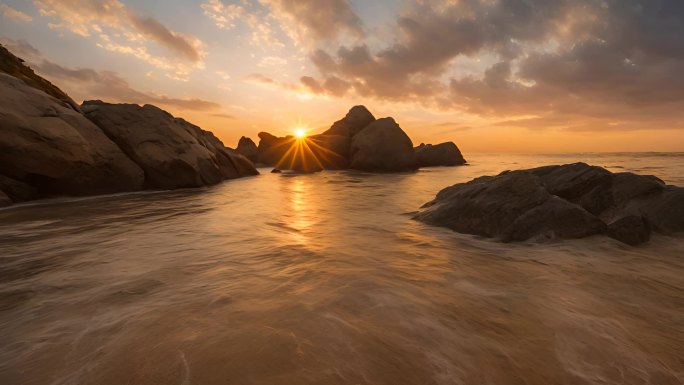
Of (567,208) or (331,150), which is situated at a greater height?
(331,150)

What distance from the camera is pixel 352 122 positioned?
32.2 m

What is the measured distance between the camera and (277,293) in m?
2.96

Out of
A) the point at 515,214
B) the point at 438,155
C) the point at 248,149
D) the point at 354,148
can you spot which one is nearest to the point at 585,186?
the point at 515,214

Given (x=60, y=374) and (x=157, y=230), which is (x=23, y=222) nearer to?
(x=157, y=230)

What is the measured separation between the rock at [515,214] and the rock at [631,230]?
0.17m

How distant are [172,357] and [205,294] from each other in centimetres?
98

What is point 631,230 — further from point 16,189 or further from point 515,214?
point 16,189

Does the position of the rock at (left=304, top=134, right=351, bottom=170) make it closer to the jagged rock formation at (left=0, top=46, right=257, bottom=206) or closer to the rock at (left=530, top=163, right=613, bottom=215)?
the jagged rock formation at (left=0, top=46, right=257, bottom=206)

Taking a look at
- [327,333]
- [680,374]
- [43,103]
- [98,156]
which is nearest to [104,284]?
[327,333]

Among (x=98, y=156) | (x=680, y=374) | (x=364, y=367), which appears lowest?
(x=680, y=374)

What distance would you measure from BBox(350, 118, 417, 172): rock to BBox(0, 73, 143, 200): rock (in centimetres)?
1917

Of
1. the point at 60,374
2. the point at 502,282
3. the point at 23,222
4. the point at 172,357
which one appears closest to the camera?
the point at 60,374

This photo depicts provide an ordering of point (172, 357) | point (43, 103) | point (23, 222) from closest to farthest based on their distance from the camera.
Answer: point (172, 357) < point (23, 222) < point (43, 103)

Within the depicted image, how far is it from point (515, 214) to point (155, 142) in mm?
12000
